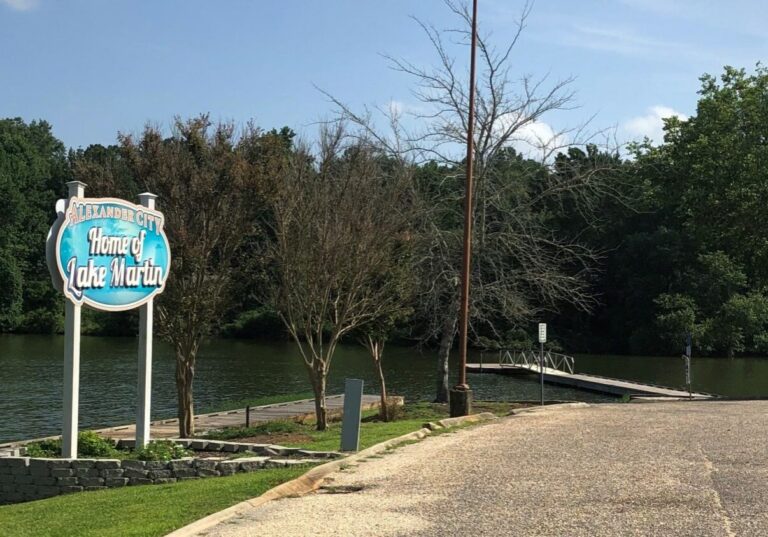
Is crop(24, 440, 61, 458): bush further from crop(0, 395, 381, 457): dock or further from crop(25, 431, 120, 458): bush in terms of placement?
crop(0, 395, 381, 457): dock

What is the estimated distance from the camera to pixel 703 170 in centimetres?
2503

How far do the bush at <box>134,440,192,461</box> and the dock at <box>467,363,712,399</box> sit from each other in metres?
21.1

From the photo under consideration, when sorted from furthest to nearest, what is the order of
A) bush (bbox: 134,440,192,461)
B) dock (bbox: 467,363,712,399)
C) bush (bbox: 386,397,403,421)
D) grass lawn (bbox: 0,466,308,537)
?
A: dock (bbox: 467,363,712,399), bush (bbox: 386,397,403,421), bush (bbox: 134,440,192,461), grass lawn (bbox: 0,466,308,537)

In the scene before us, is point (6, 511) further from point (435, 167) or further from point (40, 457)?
point (435, 167)

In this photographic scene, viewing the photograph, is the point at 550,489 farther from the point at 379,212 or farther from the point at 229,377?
the point at 229,377

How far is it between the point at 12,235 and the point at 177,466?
6067 centimetres

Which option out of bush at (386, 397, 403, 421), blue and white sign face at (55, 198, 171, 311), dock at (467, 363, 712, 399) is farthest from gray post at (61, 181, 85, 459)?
dock at (467, 363, 712, 399)

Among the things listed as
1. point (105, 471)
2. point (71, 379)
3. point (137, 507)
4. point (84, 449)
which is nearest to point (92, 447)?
point (84, 449)

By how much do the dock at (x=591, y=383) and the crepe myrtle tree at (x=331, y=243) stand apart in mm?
14214

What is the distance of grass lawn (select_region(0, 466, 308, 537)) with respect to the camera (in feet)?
25.5

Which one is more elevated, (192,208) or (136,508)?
(192,208)

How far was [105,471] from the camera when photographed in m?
11.9

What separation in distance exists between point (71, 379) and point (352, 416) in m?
4.24

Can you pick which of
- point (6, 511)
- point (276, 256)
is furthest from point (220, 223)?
point (6, 511)
